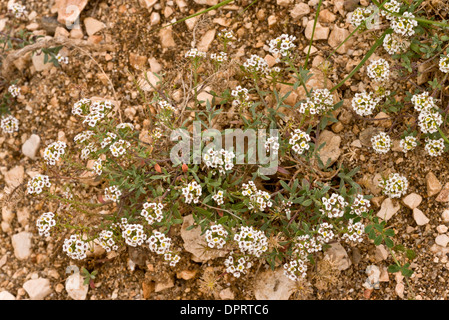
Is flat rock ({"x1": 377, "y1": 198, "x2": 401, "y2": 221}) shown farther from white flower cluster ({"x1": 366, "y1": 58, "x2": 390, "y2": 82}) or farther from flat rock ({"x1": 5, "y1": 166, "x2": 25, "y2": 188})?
flat rock ({"x1": 5, "y1": 166, "x2": 25, "y2": 188})

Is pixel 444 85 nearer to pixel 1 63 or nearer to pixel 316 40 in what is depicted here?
pixel 316 40

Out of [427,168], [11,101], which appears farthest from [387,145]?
[11,101]

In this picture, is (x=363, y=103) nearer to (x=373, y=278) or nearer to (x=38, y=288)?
(x=373, y=278)

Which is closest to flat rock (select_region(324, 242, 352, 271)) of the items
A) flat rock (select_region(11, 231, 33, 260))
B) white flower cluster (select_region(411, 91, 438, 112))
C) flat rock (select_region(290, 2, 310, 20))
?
white flower cluster (select_region(411, 91, 438, 112))

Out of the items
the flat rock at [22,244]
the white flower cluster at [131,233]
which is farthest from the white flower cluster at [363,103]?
the flat rock at [22,244]

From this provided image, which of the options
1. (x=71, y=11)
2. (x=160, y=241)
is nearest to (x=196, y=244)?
(x=160, y=241)

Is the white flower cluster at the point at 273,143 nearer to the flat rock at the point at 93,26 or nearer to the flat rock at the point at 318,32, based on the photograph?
the flat rock at the point at 318,32
